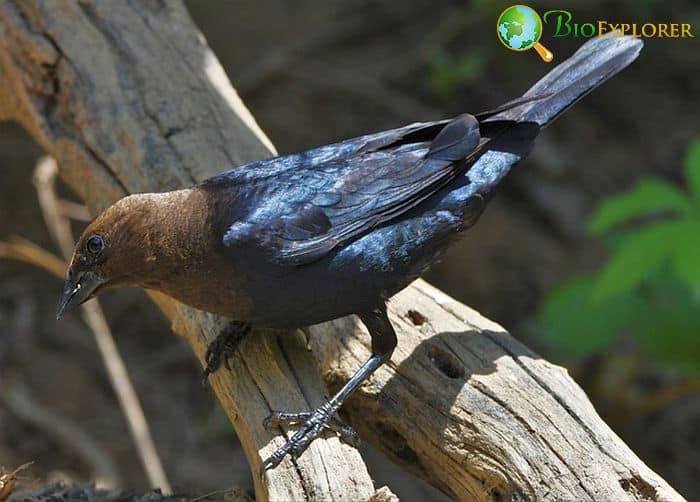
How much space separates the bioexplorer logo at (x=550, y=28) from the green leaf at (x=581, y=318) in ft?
4.22

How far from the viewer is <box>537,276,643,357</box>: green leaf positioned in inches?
209

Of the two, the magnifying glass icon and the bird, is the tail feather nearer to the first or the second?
the bird

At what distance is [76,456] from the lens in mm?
5660

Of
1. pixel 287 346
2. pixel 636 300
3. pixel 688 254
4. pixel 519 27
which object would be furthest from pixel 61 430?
pixel 688 254

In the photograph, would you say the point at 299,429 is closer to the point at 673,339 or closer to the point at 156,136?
the point at 156,136

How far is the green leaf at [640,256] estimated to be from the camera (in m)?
4.49

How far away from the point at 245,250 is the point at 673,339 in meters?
2.84

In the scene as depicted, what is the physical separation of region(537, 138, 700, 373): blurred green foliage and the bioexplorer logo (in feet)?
2.58

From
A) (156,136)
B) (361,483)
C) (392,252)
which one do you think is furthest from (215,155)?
(361,483)

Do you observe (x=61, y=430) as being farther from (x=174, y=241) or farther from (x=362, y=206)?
(x=362, y=206)

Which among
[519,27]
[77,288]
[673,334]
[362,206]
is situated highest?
[519,27]

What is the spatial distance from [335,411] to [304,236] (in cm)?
60

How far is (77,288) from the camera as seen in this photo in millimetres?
3359

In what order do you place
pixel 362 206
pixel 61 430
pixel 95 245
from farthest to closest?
pixel 61 430
pixel 362 206
pixel 95 245
